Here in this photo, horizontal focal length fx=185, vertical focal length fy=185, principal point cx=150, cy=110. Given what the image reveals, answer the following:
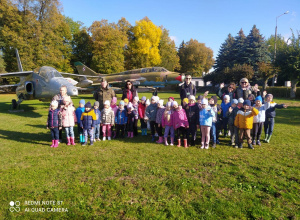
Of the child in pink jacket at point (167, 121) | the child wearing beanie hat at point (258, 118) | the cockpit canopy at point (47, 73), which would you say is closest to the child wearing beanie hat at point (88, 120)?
the child in pink jacket at point (167, 121)

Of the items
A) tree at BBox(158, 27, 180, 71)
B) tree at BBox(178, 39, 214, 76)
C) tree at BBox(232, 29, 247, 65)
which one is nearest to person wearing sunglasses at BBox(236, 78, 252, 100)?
tree at BBox(232, 29, 247, 65)

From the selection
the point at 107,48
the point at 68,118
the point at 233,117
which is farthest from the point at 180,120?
the point at 107,48

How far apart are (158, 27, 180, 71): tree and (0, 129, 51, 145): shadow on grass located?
1388 inches

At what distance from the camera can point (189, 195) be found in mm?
3246

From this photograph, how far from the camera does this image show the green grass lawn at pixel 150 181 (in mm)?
2838

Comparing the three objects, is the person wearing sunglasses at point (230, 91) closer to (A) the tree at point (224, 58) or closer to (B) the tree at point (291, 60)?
(B) the tree at point (291, 60)

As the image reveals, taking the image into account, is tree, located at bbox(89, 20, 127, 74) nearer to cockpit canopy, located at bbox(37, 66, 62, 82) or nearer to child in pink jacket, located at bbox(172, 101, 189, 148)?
cockpit canopy, located at bbox(37, 66, 62, 82)

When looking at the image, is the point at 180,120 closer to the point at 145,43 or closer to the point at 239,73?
the point at 239,73

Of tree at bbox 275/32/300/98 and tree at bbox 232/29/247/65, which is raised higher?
tree at bbox 232/29/247/65

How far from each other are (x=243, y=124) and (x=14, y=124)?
9.91 m

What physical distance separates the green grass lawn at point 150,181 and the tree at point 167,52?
3634 cm

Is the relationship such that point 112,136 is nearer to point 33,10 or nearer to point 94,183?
point 94,183

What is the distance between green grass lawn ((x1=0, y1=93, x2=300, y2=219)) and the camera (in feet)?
9.31

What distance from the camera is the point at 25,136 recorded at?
7000mm
